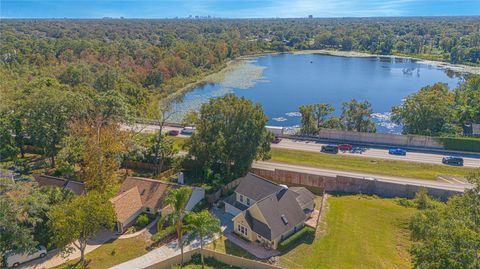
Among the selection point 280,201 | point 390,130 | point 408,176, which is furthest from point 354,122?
point 280,201

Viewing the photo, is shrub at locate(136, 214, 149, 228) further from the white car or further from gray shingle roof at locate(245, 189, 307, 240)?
gray shingle roof at locate(245, 189, 307, 240)

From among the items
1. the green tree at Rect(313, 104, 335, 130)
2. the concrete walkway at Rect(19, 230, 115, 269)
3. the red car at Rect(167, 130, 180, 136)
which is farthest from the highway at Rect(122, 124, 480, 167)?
the concrete walkway at Rect(19, 230, 115, 269)

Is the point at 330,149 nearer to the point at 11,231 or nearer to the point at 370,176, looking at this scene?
the point at 370,176

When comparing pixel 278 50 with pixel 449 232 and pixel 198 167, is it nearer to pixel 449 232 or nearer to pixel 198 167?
pixel 198 167

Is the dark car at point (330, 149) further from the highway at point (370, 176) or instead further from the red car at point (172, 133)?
the red car at point (172, 133)

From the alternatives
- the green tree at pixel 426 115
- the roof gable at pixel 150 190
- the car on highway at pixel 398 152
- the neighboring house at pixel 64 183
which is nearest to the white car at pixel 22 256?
the neighboring house at pixel 64 183

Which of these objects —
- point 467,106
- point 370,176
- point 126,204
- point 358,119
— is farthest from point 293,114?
point 126,204
